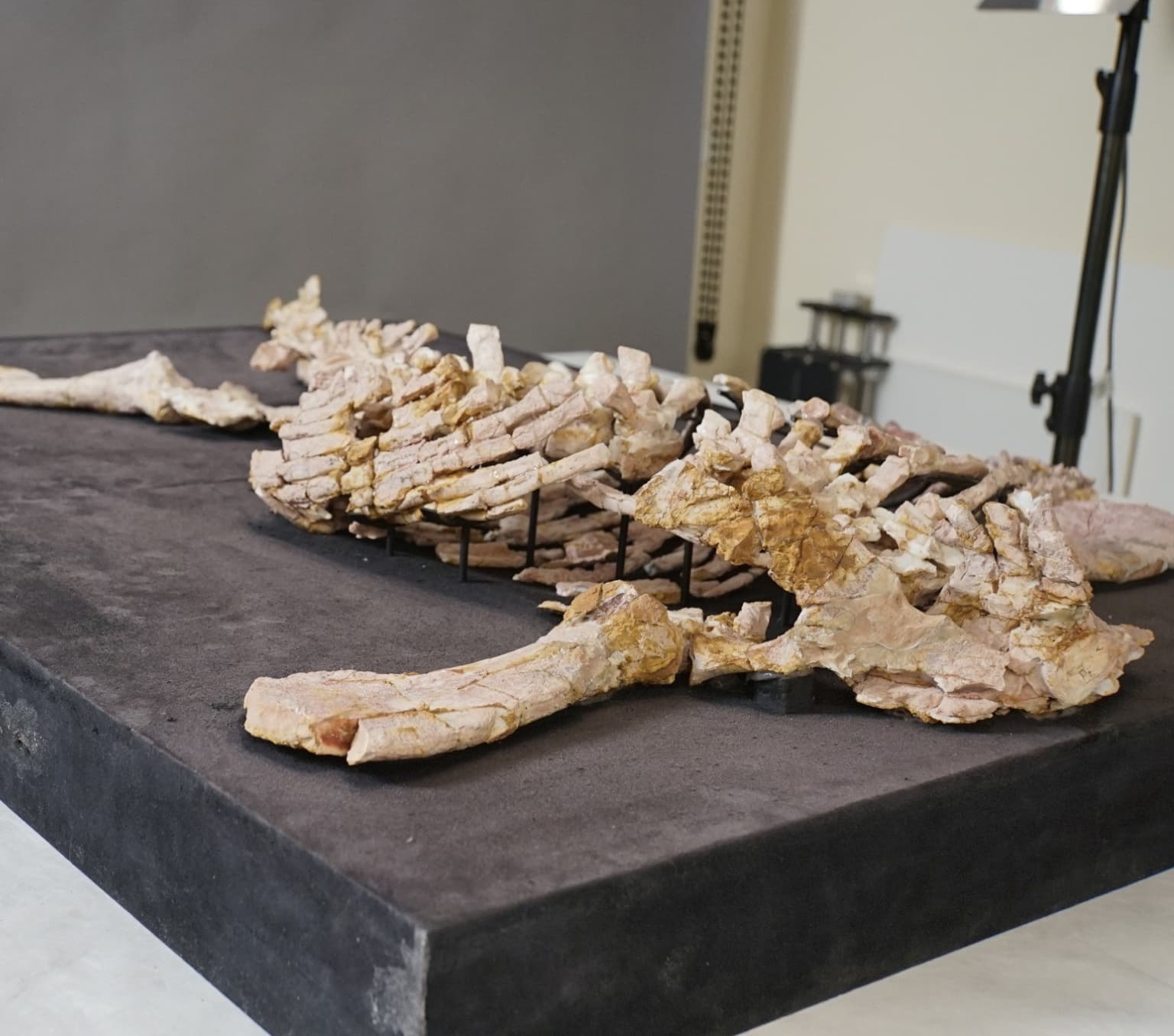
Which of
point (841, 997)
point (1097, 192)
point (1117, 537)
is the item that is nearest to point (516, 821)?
point (841, 997)

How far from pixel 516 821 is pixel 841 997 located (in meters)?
0.39

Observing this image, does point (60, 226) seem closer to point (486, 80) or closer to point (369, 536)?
point (486, 80)

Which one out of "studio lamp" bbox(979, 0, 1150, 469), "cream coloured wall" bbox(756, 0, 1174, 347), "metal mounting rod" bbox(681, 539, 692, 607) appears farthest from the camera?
"cream coloured wall" bbox(756, 0, 1174, 347)

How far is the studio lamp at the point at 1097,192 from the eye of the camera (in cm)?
323

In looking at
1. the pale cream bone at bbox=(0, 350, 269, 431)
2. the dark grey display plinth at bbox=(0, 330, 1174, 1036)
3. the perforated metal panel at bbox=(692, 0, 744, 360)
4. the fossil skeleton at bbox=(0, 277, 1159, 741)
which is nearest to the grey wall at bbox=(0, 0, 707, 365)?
the perforated metal panel at bbox=(692, 0, 744, 360)

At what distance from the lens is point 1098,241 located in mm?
3500

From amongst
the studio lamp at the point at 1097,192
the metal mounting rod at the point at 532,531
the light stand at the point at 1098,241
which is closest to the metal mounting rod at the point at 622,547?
the metal mounting rod at the point at 532,531

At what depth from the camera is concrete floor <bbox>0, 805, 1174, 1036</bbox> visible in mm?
1434

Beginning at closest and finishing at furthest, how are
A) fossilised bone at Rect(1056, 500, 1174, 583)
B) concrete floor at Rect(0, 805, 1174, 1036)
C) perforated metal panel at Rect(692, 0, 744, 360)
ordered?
1. concrete floor at Rect(0, 805, 1174, 1036)
2. fossilised bone at Rect(1056, 500, 1174, 583)
3. perforated metal panel at Rect(692, 0, 744, 360)

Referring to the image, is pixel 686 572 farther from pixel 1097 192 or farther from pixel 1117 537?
pixel 1097 192

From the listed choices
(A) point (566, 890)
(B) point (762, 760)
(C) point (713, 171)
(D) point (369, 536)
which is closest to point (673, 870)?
(A) point (566, 890)

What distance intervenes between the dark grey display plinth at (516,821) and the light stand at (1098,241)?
1.70 metres

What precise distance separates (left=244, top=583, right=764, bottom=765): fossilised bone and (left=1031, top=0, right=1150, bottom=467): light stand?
207 centimetres

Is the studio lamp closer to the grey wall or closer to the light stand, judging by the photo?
the light stand
